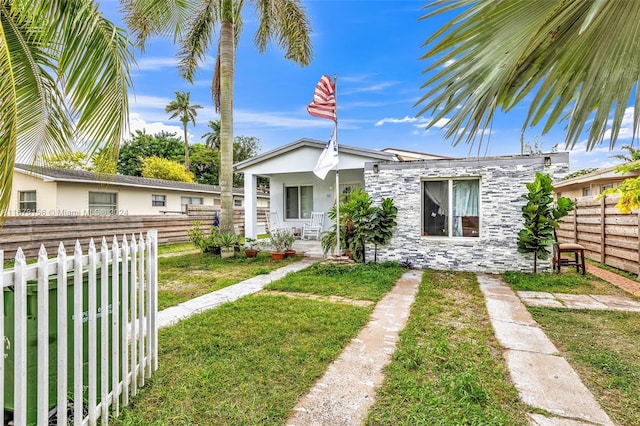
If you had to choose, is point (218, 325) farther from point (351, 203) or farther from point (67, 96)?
point (351, 203)

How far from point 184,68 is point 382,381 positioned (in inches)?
447

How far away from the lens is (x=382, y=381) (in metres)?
2.83

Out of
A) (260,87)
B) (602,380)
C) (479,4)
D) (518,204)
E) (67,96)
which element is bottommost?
(602,380)

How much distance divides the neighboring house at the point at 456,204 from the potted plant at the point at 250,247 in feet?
11.7

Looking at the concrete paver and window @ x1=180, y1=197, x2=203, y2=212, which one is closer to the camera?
the concrete paver

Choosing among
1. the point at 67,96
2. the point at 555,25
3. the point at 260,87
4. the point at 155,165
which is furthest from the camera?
the point at 155,165

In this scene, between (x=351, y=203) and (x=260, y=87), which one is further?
(x=260, y=87)

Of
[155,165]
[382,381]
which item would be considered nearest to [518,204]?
[382,381]

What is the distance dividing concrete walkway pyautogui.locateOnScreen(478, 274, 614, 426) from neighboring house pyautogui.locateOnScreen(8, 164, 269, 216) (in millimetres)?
12913

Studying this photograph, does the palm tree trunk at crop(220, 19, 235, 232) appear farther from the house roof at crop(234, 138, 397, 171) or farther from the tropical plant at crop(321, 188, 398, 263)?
the tropical plant at crop(321, 188, 398, 263)

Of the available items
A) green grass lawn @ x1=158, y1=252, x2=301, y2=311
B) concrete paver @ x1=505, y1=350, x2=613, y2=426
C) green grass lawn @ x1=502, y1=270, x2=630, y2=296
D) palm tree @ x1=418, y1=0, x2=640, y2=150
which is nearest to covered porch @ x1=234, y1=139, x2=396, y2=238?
green grass lawn @ x1=158, y1=252, x2=301, y2=311

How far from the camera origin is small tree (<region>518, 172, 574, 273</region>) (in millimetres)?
6840

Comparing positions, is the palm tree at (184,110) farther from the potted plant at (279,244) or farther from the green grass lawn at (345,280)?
the green grass lawn at (345,280)

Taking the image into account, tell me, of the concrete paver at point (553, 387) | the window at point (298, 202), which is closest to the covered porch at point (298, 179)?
the window at point (298, 202)
